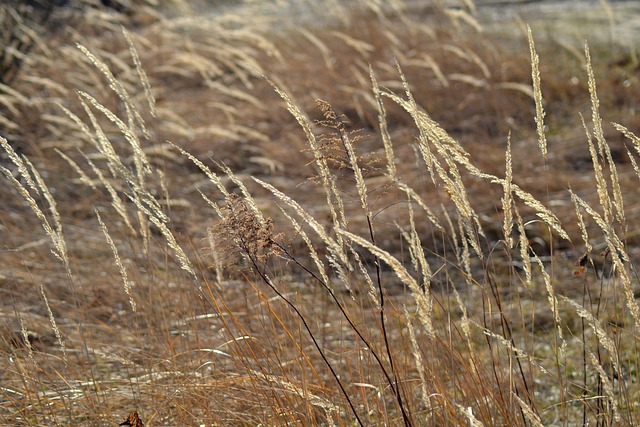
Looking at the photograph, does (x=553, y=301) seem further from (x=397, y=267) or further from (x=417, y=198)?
(x=397, y=267)

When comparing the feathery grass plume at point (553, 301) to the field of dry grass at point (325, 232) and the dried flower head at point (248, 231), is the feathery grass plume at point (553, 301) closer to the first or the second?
the field of dry grass at point (325, 232)

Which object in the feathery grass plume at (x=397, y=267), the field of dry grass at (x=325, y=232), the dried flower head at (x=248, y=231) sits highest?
the feathery grass plume at (x=397, y=267)

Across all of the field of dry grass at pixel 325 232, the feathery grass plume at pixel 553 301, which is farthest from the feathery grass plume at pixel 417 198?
the feathery grass plume at pixel 553 301

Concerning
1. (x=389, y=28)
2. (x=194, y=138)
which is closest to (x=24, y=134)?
(x=194, y=138)

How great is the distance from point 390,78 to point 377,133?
90 centimetres

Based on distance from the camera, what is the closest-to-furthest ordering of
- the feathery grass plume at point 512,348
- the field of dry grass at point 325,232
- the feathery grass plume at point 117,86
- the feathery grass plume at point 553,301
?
the feathery grass plume at point 512,348 → the feathery grass plume at point 553,301 → the field of dry grass at point 325,232 → the feathery grass plume at point 117,86

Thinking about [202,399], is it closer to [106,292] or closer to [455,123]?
[106,292]

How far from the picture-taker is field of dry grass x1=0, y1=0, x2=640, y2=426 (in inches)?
72.0

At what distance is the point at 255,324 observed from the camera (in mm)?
3010

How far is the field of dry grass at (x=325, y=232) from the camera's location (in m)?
1.83

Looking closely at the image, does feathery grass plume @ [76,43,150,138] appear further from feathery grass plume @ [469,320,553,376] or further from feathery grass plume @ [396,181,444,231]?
feathery grass plume @ [469,320,553,376]

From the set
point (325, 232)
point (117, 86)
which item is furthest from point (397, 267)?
point (117, 86)

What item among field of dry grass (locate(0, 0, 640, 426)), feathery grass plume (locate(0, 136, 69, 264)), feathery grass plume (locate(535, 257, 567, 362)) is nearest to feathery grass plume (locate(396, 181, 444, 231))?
field of dry grass (locate(0, 0, 640, 426))

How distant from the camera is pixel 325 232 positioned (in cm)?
201
